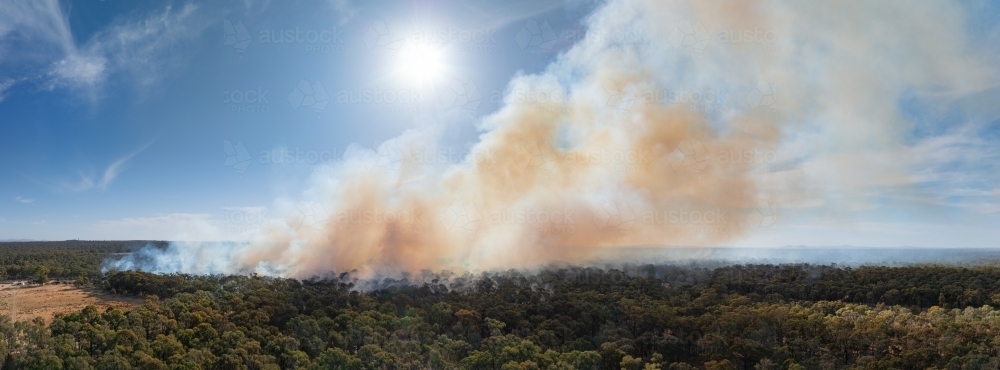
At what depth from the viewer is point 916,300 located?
71875mm

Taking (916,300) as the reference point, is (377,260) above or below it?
above

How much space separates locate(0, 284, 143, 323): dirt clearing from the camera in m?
67.4

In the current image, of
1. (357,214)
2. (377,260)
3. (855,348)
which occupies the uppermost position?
(357,214)

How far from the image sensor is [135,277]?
81.2 m

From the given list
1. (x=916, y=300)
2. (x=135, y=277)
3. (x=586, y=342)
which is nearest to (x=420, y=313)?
(x=586, y=342)

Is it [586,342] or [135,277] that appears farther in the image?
[135,277]

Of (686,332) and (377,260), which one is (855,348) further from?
(377,260)

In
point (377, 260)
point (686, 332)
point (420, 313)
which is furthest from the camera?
point (377, 260)

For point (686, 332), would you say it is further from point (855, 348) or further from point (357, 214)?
point (357, 214)

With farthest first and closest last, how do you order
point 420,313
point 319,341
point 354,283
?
1. point 354,283
2. point 420,313
3. point 319,341

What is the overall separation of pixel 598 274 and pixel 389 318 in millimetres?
48923

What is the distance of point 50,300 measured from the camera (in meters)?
76.3

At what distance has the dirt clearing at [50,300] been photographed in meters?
67.4

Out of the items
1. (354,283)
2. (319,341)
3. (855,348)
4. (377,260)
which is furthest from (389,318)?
(855,348)
